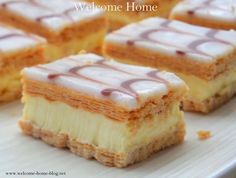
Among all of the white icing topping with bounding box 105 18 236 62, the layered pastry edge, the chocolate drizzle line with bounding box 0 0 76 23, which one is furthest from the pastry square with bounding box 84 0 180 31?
the layered pastry edge

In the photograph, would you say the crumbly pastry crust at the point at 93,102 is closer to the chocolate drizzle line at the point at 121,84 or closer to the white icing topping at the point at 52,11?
the chocolate drizzle line at the point at 121,84

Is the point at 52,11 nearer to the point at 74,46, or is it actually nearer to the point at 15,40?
the point at 74,46

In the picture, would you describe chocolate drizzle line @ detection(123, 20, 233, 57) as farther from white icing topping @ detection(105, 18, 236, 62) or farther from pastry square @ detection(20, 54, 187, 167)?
pastry square @ detection(20, 54, 187, 167)

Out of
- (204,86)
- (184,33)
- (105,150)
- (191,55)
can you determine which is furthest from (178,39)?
(105,150)

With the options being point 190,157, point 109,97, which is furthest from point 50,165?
point 190,157

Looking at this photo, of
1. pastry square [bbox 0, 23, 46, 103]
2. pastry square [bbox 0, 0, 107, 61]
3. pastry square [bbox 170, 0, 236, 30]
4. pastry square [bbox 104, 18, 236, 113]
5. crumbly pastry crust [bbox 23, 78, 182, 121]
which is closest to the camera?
crumbly pastry crust [bbox 23, 78, 182, 121]

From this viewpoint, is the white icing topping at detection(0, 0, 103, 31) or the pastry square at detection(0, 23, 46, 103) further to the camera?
the white icing topping at detection(0, 0, 103, 31)

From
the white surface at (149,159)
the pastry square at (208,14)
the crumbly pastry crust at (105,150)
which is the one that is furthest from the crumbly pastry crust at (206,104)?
the pastry square at (208,14)
